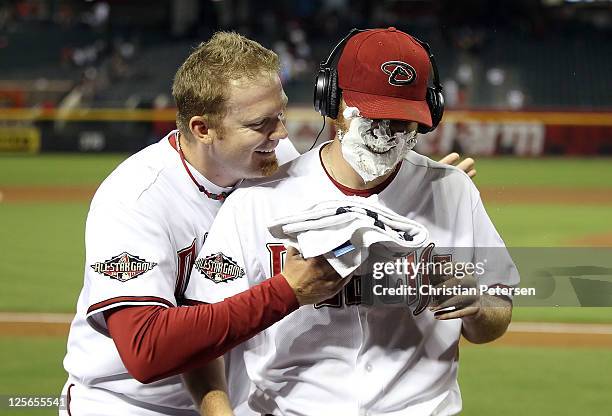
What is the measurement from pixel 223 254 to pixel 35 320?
510 cm

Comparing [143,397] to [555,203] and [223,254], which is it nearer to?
[223,254]

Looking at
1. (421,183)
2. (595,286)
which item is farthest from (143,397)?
(595,286)

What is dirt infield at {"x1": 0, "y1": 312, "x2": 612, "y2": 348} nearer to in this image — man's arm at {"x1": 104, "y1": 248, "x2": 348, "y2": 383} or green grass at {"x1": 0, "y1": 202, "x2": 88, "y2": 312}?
green grass at {"x1": 0, "y1": 202, "x2": 88, "y2": 312}

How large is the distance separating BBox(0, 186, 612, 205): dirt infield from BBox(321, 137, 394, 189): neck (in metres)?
11.6

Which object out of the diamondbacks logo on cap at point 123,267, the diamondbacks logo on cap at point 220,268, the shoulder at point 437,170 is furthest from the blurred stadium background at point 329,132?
the diamondbacks logo on cap at point 123,267

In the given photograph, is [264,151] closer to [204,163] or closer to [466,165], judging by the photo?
[204,163]

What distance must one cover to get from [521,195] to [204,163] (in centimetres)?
1252

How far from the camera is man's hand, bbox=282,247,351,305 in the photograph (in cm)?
224

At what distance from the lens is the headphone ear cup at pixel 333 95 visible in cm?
252

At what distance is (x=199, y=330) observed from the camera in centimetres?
236

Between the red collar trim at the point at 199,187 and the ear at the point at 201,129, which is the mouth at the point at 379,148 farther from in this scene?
the red collar trim at the point at 199,187

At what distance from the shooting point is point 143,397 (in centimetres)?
313

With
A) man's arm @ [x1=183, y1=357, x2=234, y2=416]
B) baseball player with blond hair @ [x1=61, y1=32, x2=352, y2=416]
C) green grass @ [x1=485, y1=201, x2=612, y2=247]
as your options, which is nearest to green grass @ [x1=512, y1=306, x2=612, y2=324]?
green grass @ [x1=485, y1=201, x2=612, y2=247]

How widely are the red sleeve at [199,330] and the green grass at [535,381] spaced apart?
3.11 meters
